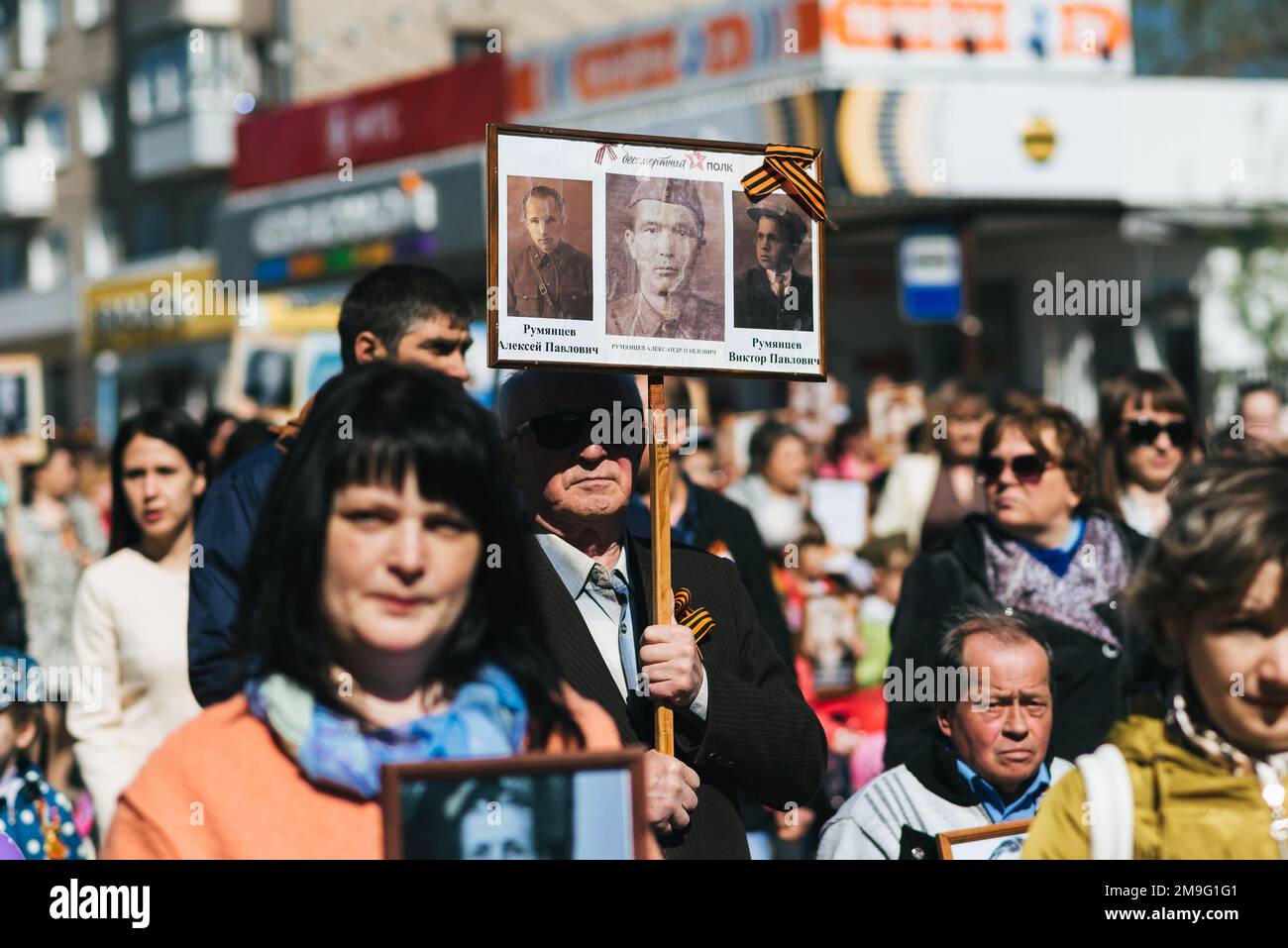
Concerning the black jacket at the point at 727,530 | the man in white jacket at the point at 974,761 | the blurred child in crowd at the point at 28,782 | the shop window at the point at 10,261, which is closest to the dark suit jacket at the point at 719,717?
the man in white jacket at the point at 974,761

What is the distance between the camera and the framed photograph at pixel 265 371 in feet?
37.6

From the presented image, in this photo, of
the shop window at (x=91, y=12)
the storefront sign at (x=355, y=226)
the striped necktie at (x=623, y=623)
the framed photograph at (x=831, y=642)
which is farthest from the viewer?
the shop window at (x=91, y=12)

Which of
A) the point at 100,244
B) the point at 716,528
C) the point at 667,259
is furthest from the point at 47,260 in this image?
the point at 667,259

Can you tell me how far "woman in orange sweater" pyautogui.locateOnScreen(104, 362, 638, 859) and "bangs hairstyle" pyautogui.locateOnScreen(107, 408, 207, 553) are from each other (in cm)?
370

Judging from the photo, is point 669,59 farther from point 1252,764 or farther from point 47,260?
point 47,260

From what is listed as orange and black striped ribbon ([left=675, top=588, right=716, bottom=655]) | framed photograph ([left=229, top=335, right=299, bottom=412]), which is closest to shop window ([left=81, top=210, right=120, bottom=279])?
framed photograph ([left=229, top=335, right=299, bottom=412])

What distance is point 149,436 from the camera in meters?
6.60

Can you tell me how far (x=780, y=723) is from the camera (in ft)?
14.0

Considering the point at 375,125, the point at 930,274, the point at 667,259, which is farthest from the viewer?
the point at 375,125

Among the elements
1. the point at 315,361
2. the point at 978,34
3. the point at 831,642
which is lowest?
the point at 831,642

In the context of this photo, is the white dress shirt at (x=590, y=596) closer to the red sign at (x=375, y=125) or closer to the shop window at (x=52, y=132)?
the red sign at (x=375, y=125)

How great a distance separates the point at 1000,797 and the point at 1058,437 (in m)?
1.55
